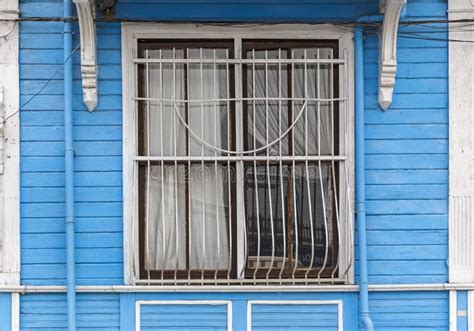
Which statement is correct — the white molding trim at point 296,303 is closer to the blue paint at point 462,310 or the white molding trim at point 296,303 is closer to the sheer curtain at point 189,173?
the sheer curtain at point 189,173

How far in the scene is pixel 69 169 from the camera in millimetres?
5914

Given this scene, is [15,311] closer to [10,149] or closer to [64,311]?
[64,311]

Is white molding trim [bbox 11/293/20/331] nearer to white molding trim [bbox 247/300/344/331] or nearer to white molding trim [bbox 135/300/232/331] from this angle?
white molding trim [bbox 135/300/232/331]

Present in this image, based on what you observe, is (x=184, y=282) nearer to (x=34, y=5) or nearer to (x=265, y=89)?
(x=265, y=89)

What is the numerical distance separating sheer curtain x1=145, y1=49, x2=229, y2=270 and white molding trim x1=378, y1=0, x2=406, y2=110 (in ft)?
3.89

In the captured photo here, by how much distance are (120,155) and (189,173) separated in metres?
0.54

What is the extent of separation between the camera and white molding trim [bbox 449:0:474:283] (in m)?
6.05

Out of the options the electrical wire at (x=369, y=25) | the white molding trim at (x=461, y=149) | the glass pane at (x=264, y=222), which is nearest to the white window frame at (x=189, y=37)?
the electrical wire at (x=369, y=25)

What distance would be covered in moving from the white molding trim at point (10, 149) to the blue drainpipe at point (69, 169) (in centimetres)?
38

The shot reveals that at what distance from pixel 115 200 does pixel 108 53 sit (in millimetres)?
1100

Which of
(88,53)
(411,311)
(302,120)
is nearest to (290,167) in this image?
(302,120)

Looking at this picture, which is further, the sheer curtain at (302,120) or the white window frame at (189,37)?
the sheer curtain at (302,120)

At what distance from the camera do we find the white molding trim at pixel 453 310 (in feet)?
19.9

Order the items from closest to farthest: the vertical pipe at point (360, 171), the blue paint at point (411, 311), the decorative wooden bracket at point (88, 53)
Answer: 1. the decorative wooden bracket at point (88, 53)
2. the vertical pipe at point (360, 171)
3. the blue paint at point (411, 311)
